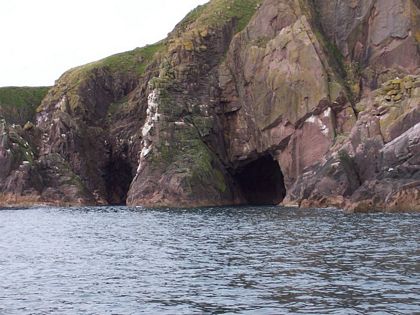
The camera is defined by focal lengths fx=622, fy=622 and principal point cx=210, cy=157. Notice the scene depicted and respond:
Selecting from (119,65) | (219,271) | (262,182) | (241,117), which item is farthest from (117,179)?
(219,271)

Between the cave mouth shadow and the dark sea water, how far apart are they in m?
87.7

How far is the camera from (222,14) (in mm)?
163125

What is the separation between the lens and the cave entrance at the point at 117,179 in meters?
164

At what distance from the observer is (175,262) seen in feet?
137

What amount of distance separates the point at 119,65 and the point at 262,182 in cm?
5916

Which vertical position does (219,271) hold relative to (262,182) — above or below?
below

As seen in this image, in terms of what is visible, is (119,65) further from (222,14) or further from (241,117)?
(241,117)

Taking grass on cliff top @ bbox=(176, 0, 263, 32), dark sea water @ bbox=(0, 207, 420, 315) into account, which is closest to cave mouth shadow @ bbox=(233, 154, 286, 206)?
grass on cliff top @ bbox=(176, 0, 263, 32)

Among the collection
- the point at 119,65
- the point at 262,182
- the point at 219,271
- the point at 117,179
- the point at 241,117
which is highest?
the point at 119,65

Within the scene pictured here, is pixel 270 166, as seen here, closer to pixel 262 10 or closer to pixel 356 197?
pixel 262 10

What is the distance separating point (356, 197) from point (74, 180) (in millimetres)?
77404

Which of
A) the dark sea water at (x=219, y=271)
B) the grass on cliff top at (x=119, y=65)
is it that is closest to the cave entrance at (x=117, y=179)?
the grass on cliff top at (x=119, y=65)

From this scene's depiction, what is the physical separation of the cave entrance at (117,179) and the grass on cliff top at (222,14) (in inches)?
1618

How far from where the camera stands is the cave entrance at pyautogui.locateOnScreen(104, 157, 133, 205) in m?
164
